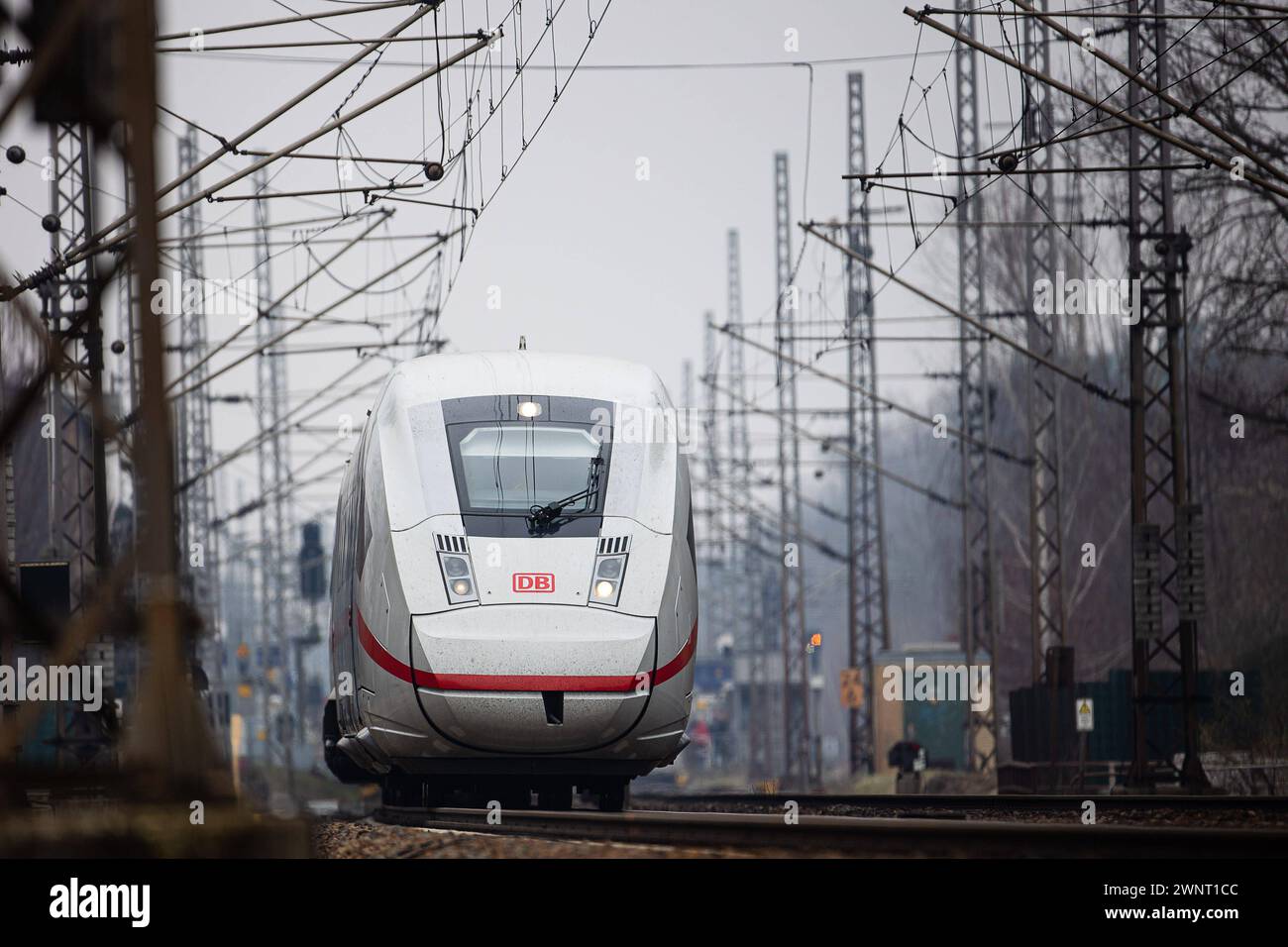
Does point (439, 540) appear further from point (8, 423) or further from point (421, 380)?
point (8, 423)

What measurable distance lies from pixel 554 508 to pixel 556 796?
121 inches

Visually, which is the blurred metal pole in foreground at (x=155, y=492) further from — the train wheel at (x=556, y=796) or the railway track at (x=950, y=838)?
the train wheel at (x=556, y=796)

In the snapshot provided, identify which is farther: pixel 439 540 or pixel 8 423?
pixel 439 540

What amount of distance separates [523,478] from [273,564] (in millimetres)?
45853

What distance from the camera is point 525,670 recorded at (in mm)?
11930

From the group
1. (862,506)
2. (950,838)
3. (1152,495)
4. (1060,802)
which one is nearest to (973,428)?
(862,506)

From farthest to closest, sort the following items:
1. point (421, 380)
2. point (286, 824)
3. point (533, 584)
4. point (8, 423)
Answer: point (421, 380), point (533, 584), point (8, 423), point (286, 824)

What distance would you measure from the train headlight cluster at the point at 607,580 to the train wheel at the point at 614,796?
1.88m

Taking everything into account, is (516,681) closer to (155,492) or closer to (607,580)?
(607,580)

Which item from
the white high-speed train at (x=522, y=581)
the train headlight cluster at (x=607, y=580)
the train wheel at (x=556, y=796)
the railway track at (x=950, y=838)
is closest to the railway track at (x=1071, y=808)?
the train wheel at (x=556, y=796)

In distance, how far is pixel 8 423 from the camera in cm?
888

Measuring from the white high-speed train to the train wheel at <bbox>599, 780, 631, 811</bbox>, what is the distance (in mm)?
54

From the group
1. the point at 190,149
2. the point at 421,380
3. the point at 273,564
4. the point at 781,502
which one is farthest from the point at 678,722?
the point at 273,564

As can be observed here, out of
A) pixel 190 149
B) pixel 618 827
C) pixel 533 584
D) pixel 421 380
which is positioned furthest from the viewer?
pixel 190 149
